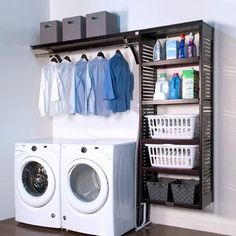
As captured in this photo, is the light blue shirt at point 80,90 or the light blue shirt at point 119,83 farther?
the light blue shirt at point 80,90

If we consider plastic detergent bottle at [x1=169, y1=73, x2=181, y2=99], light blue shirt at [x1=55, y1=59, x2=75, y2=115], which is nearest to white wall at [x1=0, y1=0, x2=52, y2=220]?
light blue shirt at [x1=55, y1=59, x2=75, y2=115]

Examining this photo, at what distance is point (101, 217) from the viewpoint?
120 inches

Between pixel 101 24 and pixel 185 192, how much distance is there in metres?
1.77

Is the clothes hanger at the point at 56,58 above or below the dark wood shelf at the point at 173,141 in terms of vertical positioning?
above

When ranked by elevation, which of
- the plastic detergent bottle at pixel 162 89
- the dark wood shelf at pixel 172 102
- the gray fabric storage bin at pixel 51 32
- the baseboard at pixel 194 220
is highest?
the gray fabric storage bin at pixel 51 32

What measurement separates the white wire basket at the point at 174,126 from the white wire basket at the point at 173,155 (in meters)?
0.09

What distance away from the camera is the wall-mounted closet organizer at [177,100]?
2.91 m

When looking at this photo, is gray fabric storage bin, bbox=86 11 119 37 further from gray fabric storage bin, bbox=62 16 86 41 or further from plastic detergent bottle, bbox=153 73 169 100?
plastic detergent bottle, bbox=153 73 169 100

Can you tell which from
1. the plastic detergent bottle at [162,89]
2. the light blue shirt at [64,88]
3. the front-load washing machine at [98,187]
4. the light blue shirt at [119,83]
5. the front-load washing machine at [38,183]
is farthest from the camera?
the light blue shirt at [64,88]

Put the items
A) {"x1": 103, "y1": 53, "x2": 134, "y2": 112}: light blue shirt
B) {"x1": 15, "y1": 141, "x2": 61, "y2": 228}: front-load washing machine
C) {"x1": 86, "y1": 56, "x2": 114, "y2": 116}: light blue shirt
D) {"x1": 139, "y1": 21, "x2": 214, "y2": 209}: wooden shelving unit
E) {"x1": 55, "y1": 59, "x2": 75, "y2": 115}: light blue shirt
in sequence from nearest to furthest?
{"x1": 139, "y1": 21, "x2": 214, "y2": 209}: wooden shelving unit → {"x1": 15, "y1": 141, "x2": 61, "y2": 228}: front-load washing machine → {"x1": 103, "y1": 53, "x2": 134, "y2": 112}: light blue shirt → {"x1": 86, "y1": 56, "x2": 114, "y2": 116}: light blue shirt → {"x1": 55, "y1": 59, "x2": 75, "y2": 115}: light blue shirt

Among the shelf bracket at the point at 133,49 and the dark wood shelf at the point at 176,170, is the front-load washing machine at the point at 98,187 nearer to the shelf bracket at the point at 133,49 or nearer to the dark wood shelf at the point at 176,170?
the dark wood shelf at the point at 176,170

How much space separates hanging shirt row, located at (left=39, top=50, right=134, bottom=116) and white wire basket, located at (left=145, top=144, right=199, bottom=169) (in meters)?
0.61

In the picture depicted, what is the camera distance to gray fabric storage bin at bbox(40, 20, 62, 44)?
382 cm

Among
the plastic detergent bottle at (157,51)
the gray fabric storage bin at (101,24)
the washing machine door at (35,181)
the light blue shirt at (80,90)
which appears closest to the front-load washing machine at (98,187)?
the washing machine door at (35,181)
